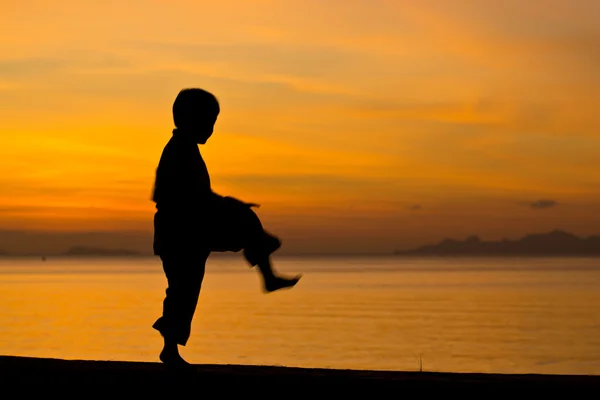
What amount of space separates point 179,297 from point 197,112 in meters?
1.18

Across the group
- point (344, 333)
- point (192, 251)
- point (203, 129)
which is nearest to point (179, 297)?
point (192, 251)

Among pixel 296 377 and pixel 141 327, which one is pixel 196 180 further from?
pixel 141 327

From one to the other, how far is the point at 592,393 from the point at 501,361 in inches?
1154

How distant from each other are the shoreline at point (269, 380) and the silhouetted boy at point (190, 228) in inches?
16.5

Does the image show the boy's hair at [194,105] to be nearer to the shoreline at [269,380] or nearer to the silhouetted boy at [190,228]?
the silhouetted boy at [190,228]

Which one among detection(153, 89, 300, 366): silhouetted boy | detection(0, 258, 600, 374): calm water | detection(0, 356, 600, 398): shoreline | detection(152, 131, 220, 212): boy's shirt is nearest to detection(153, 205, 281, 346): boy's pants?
detection(153, 89, 300, 366): silhouetted boy

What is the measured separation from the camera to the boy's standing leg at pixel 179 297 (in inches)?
252

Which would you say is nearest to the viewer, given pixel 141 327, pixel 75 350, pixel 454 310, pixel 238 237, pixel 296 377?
pixel 296 377

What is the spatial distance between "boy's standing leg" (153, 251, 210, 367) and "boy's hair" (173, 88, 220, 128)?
878mm

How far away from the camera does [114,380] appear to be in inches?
234

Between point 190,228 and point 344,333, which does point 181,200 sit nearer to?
point 190,228

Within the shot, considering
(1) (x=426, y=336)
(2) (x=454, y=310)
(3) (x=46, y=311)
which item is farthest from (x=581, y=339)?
(3) (x=46, y=311)

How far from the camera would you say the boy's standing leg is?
21.0 ft

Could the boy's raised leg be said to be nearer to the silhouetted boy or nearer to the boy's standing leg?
the silhouetted boy
